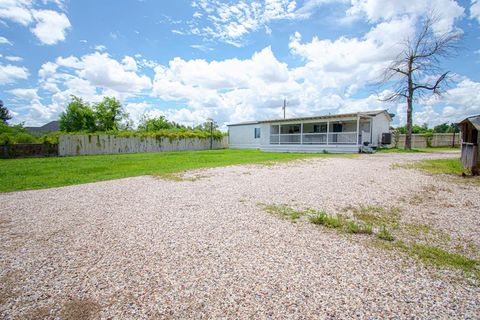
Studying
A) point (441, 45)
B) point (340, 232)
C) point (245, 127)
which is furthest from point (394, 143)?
point (340, 232)

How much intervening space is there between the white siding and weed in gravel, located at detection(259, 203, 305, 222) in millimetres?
23387

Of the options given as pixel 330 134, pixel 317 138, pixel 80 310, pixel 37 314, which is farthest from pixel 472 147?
pixel 317 138

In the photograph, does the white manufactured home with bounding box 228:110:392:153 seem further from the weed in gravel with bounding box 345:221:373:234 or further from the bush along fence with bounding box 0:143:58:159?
the bush along fence with bounding box 0:143:58:159

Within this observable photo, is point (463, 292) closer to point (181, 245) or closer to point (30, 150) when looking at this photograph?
point (181, 245)

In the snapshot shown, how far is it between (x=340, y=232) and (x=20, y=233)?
4.88m

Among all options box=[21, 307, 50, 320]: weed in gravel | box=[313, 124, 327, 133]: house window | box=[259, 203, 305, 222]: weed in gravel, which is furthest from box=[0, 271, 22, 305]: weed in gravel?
box=[313, 124, 327, 133]: house window

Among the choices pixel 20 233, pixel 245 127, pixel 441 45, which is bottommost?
pixel 20 233

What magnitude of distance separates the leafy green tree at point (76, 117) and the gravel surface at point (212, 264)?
34.5m

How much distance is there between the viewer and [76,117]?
115ft

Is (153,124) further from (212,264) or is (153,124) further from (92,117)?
(212,264)

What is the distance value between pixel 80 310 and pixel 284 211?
343cm

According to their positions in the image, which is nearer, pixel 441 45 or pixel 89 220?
pixel 89 220

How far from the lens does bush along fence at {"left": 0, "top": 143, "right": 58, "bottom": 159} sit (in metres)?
17.1

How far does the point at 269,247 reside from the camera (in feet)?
10.6
